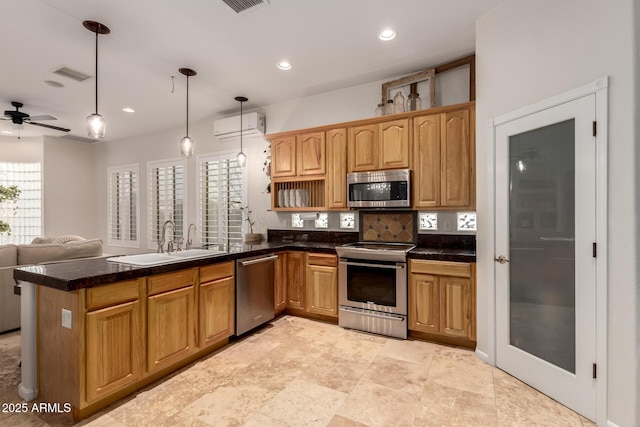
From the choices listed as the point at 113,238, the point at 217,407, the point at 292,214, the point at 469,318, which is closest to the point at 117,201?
the point at 113,238

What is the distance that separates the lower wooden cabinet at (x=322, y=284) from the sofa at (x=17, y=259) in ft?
9.02

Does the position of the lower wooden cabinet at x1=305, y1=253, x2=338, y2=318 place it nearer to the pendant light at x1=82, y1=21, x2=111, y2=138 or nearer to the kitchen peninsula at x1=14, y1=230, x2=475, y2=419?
the kitchen peninsula at x1=14, y1=230, x2=475, y2=419

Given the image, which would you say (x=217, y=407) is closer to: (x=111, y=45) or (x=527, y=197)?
(x=527, y=197)

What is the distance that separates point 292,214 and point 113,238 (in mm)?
4958

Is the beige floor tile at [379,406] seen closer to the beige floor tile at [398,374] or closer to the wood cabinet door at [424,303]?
the beige floor tile at [398,374]

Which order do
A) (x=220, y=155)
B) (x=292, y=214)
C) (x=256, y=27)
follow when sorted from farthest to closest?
(x=220, y=155) < (x=292, y=214) < (x=256, y=27)

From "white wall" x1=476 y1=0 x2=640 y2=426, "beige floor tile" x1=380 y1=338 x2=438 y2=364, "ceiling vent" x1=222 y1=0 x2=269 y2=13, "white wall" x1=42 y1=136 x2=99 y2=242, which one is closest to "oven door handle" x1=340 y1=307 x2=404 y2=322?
"beige floor tile" x1=380 y1=338 x2=438 y2=364

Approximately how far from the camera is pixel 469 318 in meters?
3.05

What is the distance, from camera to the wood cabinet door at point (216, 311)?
2885mm

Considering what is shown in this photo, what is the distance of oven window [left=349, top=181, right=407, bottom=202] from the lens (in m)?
3.61

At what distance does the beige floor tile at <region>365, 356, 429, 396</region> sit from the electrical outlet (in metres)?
2.21

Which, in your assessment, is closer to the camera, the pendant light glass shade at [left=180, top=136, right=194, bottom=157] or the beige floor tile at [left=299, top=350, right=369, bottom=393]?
the beige floor tile at [left=299, top=350, right=369, bottom=393]

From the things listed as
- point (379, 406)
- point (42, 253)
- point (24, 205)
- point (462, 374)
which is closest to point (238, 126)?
point (42, 253)

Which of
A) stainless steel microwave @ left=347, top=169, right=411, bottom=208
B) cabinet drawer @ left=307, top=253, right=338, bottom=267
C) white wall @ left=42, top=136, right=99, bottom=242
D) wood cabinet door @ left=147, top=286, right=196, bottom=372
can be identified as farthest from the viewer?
white wall @ left=42, top=136, right=99, bottom=242
